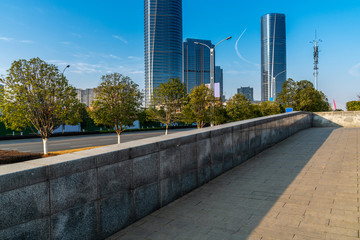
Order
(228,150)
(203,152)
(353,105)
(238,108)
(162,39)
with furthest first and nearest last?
1. (162,39)
2. (238,108)
3. (353,105)
4. (228,150)
5. (203,152)

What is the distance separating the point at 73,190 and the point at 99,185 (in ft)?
1.31

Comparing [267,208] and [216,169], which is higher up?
[216,169]

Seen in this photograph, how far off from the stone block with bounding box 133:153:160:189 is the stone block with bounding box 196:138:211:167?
1.49 metres

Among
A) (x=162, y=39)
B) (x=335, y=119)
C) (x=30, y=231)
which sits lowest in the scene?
(x=30, y=231)

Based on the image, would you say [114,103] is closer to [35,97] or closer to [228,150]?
[35,97]

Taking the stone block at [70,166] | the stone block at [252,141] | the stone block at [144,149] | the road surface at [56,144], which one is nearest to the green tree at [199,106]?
the road surface at [56,144]

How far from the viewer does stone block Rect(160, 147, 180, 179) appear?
4.62m

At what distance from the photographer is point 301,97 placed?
119ft

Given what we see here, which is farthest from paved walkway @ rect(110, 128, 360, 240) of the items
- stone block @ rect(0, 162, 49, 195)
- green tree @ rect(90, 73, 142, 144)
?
green tree @ rect(90, 73, 142, 144)

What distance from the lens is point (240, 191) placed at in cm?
535

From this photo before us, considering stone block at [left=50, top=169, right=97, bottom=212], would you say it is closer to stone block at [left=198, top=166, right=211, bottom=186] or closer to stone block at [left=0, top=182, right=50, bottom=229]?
stone block at [left=0, top=182, right=50, bottom=229]

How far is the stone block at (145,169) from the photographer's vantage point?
160 inches

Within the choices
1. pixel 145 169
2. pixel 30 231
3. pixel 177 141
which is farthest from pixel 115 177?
pixel 177 141

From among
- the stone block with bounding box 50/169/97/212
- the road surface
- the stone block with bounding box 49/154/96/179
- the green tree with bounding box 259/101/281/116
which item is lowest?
the road surface
